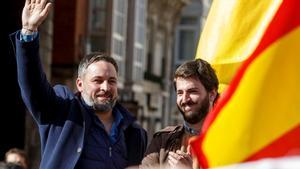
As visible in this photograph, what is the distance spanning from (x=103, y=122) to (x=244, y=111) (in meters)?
2.46

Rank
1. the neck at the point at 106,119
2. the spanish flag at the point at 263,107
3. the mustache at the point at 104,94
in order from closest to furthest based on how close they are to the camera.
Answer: the spanish flag at the point at 263,107 < the mustache at the point at 104,94 < the neck at the point at 106,119

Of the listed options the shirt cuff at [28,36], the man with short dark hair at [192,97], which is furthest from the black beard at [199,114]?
the shirt cuff at [28,36]

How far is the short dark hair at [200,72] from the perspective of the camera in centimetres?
545

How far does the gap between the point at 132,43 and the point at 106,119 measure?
26861mm

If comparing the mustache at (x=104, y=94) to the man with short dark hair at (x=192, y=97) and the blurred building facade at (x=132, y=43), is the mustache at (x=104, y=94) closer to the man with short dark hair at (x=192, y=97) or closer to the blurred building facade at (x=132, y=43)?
the man with short dark hair at (x=192, y=97)

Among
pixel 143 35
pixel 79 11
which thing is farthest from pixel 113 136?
pixel 143 35

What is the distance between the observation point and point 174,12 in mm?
43625

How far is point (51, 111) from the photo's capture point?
5949 mm

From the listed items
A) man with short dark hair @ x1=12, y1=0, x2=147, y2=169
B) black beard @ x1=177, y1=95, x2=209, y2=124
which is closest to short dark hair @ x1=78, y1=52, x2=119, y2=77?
man with short dark hair @ x1=12, y1=0, x2=147, y2=169

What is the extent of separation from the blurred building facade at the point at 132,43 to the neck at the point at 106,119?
12.8m

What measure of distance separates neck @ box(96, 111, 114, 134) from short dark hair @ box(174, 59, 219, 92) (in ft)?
2.32

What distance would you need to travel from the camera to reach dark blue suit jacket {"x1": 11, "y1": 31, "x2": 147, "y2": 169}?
5836mm

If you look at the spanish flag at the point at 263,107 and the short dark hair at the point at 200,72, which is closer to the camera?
the spanish flag at the point at 263,107

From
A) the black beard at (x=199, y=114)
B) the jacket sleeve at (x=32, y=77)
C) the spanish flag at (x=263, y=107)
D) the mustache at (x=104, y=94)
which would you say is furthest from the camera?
the mustache at (x=104, y=94)
